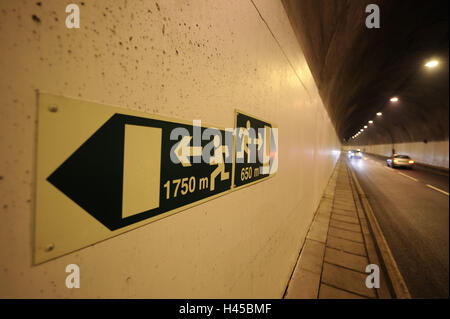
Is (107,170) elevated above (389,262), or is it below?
above

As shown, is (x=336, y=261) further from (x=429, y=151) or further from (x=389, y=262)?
(x=429, y=151)

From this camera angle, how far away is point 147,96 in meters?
0.62

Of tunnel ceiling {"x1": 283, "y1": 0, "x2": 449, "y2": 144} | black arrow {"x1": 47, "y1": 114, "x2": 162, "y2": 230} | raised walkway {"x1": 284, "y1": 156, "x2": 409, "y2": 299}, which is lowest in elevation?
raised walkway {"x1": 284, "y1": 156, "x2": 409, "y2": 299}

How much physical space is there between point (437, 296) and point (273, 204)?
108 inches

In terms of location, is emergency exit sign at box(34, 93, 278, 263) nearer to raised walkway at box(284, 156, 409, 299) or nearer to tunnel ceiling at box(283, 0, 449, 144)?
tunnel ceiling at box(283, 0, 449, 144)

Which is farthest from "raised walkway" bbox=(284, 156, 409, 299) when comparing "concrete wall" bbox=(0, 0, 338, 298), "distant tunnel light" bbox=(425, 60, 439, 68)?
"distant tunnel light" bbox=(425, 60, 439, 68)

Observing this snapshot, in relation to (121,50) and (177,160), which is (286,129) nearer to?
(177,160)

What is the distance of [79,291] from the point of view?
47cm

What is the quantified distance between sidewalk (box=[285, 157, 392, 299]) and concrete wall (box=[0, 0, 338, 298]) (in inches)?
55.2

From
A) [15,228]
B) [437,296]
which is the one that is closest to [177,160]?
[15,228]

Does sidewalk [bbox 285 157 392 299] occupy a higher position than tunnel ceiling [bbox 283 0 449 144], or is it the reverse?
tunnel ceiling [bbox 283 0 449 144]

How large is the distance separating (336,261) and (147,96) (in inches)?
142

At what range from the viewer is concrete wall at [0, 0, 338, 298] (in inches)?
14.7

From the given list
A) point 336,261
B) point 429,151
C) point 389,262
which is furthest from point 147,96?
point 429,151
